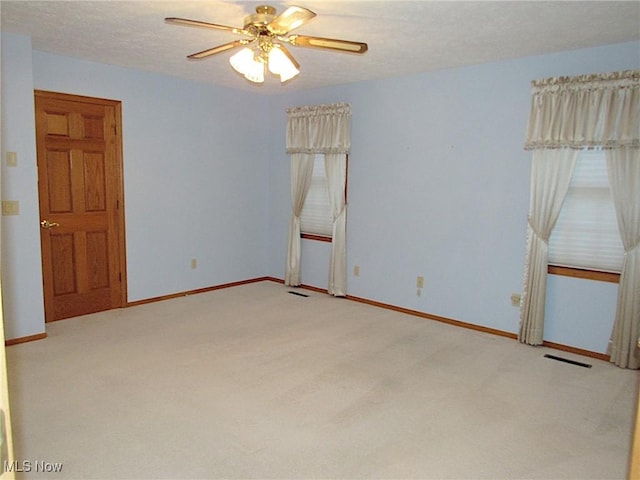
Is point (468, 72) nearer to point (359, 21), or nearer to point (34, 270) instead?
point (359, 21)

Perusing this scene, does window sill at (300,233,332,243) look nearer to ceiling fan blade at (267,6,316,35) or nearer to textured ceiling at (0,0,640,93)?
textured ceiling at (0,0,640,93)

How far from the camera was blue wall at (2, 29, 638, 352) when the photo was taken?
13.0ft

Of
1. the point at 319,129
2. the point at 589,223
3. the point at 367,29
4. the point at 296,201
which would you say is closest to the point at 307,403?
the point at 367,29

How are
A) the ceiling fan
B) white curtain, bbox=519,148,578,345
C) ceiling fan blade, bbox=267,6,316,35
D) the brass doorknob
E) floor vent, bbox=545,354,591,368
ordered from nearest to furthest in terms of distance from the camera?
ceiling fan blade, bbox=267,6,316,35 → the ceiling fan → floor vent, bbox=545,354,591,368 → white curtain, bbox=519,148,578,345 → the brass doorknob

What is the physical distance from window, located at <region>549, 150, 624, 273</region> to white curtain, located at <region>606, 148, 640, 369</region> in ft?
0.35

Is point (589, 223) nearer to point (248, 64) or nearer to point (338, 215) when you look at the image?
point (338, 215)

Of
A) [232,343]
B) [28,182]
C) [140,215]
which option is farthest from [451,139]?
[28,182]

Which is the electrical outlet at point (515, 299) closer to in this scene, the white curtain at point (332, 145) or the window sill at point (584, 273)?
the window sill at point (584, 273)

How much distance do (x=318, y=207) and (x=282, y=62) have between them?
120 inches

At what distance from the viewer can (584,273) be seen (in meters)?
3.85

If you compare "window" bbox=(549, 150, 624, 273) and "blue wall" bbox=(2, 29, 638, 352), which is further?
"blue wall" bbox=(2, 29, 638, 352)

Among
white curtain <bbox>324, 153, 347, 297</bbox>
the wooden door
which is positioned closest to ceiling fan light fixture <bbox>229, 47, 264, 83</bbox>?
the wooden door

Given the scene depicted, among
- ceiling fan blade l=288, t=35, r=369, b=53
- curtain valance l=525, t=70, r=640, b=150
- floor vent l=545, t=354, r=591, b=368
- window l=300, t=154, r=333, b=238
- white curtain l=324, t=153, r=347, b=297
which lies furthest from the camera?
window l=300, t=154, r=333, b=238

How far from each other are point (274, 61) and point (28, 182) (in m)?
2.45
